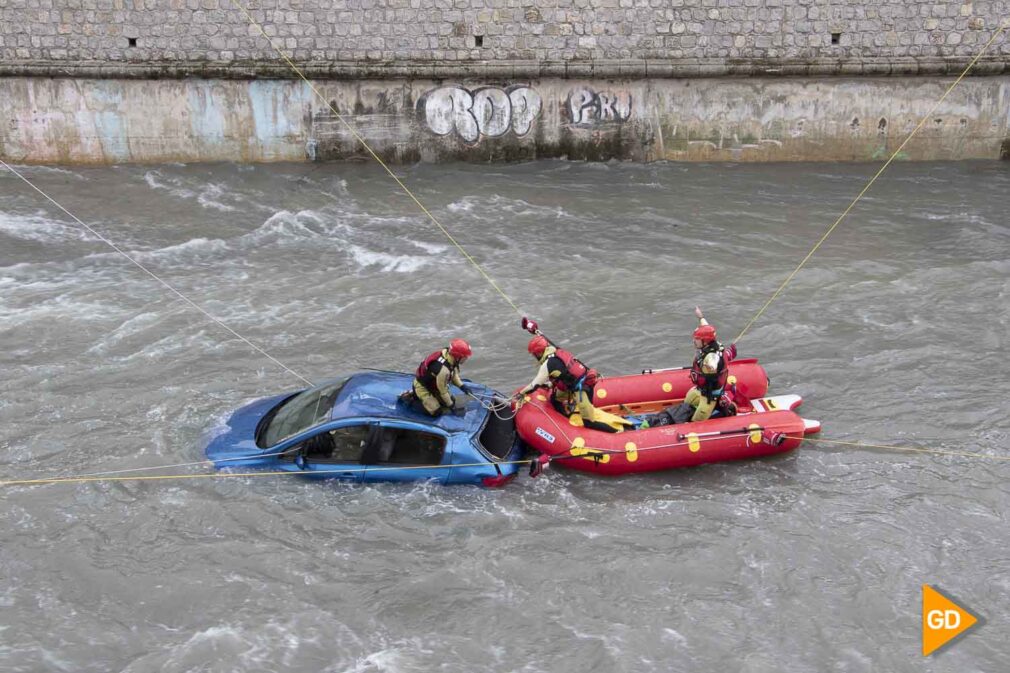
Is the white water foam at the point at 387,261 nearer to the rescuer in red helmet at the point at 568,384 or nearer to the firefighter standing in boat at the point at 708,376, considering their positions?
the rescuer in red helmet at the point at 568,384

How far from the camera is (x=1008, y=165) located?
2000 centimetres

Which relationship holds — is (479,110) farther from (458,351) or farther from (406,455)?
(406,455)

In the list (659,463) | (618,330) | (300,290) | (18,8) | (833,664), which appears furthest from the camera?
(18,8)

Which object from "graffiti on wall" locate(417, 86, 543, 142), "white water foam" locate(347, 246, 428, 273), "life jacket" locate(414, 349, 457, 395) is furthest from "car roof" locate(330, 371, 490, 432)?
"graffiti on wall" locate(417, 86, 543, 142)

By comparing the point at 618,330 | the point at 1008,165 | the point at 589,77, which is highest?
the point at 589,77

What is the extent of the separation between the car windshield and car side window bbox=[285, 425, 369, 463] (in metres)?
0.14

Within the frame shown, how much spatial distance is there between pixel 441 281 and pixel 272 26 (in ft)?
24.6

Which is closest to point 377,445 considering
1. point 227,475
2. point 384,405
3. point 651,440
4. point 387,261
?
point 384,405

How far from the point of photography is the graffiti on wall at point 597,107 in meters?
19.5

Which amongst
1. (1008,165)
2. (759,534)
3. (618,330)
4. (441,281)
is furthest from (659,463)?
(1008,165)

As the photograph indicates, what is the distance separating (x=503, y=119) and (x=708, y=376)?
1137 cm

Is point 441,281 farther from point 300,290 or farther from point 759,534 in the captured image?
point 759,534

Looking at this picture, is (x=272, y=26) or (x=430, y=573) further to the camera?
(x=272, y=26)

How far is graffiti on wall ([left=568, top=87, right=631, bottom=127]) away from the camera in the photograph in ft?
64.0
